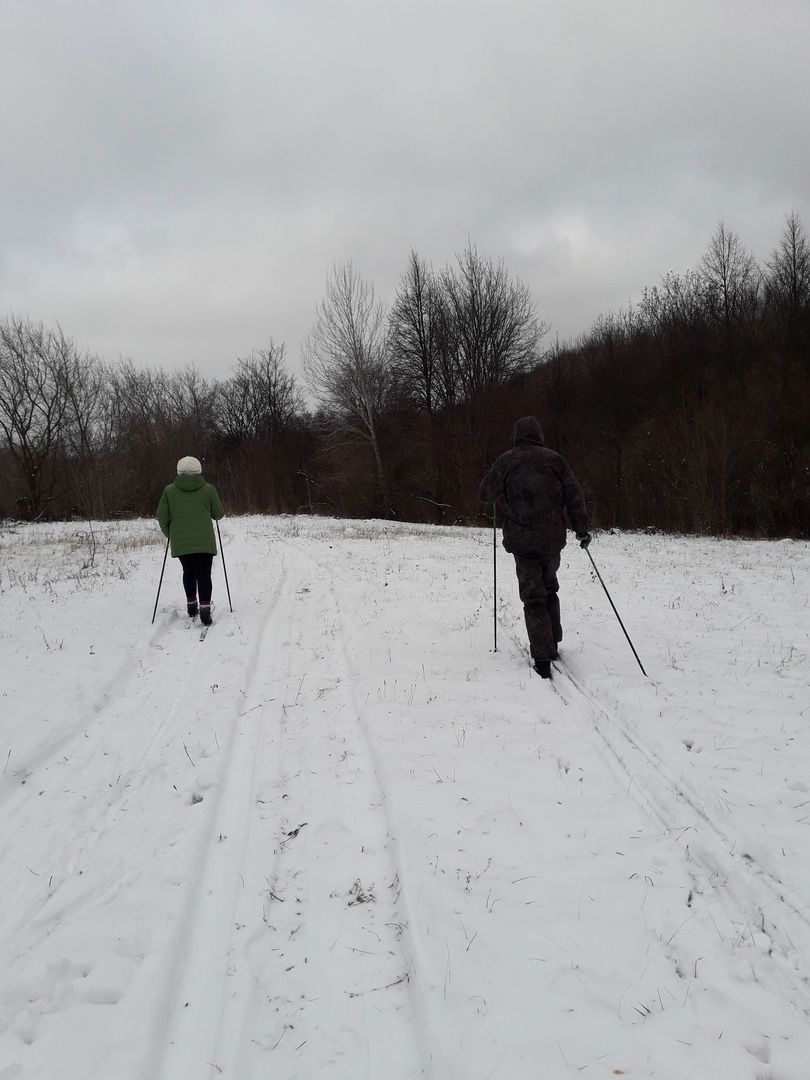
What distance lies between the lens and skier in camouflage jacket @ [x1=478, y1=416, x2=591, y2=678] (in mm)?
6078

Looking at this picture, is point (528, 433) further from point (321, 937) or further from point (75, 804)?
point (75, 804)

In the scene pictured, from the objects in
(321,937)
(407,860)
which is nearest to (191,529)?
(407,860)

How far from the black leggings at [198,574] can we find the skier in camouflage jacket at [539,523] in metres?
4.81

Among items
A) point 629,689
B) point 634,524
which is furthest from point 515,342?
point 629,689

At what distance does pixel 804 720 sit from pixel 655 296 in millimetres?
44674

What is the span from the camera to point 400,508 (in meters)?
36.2

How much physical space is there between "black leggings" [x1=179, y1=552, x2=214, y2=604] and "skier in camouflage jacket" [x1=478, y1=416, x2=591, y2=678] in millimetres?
4807

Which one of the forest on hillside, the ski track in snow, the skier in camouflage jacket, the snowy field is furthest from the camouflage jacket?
the forest on hillside

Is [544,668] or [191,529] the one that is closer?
[544,668]

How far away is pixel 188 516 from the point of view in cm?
870

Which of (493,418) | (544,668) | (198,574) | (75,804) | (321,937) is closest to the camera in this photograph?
(321,937)

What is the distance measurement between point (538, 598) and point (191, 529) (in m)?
5.41

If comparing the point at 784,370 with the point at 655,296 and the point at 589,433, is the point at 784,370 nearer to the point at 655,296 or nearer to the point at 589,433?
the point at 589,433

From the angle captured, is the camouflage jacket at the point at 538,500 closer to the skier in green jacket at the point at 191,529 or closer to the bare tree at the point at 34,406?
the skier in green jacket at the point at 191,529
